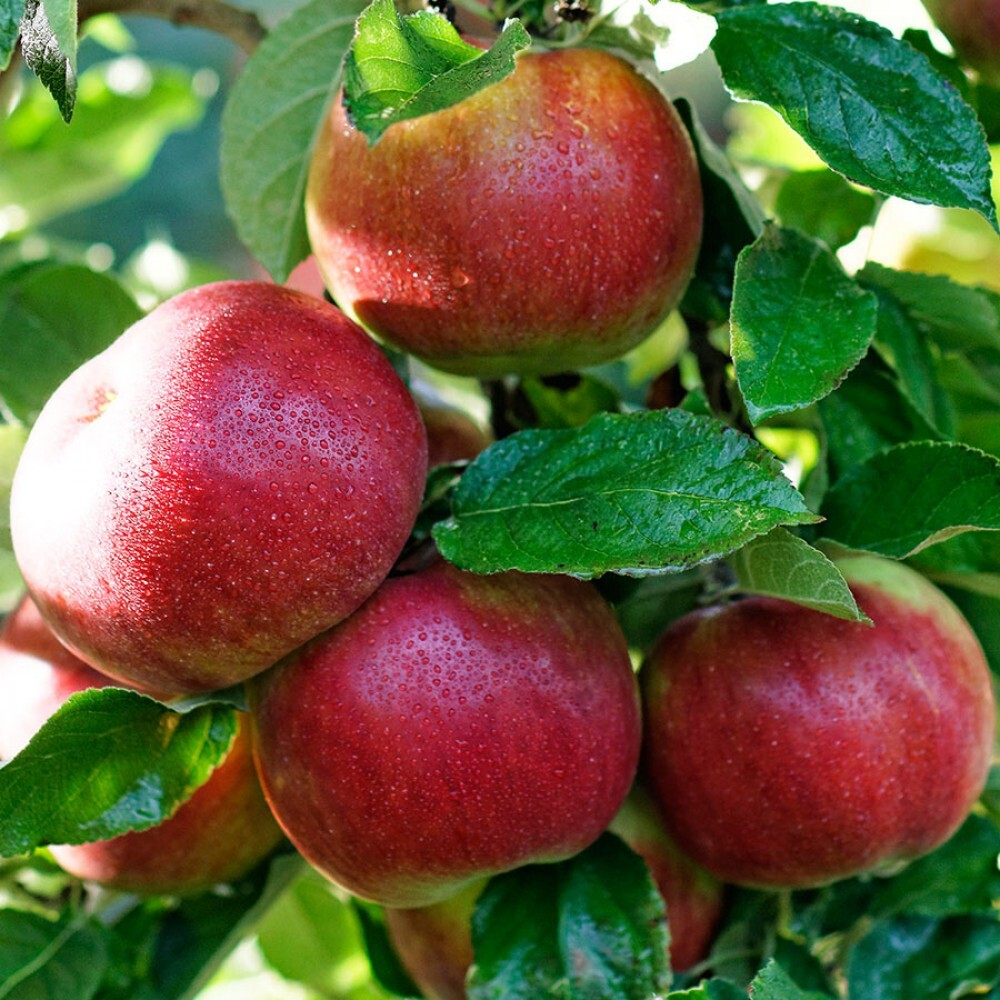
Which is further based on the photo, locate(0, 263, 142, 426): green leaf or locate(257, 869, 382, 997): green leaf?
locate(257, 869, 382, 997): green leaf

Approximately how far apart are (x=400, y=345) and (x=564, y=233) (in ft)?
0.32

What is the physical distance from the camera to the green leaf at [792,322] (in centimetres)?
47

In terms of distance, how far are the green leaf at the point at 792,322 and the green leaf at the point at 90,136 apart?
652mm

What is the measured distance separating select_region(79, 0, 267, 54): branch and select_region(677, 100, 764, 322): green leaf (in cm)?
28

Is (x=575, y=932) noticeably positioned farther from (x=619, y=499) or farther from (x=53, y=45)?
(x=53, y=45)

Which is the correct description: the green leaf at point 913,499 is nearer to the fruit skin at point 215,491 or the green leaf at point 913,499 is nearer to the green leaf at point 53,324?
the fruit skin at point 215,491

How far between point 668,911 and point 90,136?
76 cm

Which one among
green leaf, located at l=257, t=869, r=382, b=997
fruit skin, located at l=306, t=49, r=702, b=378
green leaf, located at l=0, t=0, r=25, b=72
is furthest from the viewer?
green leaf, located at l=257, t=869, r=382, b=997

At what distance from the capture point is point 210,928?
26.8 inches

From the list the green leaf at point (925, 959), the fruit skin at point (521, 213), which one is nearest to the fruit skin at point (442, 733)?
the fruit skin at point (521, 213)

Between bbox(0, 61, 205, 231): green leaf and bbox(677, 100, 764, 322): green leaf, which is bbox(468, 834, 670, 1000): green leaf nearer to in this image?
bbox(677, 100, 764, 322): green leaf

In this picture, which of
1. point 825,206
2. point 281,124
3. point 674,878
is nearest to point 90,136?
point 281,124

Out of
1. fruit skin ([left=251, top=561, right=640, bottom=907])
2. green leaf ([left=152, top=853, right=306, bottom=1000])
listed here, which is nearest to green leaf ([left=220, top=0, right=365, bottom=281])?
fruit skin ([left=251, top=561, right=640, bottom=907])

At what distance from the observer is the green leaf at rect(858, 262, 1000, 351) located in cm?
61
